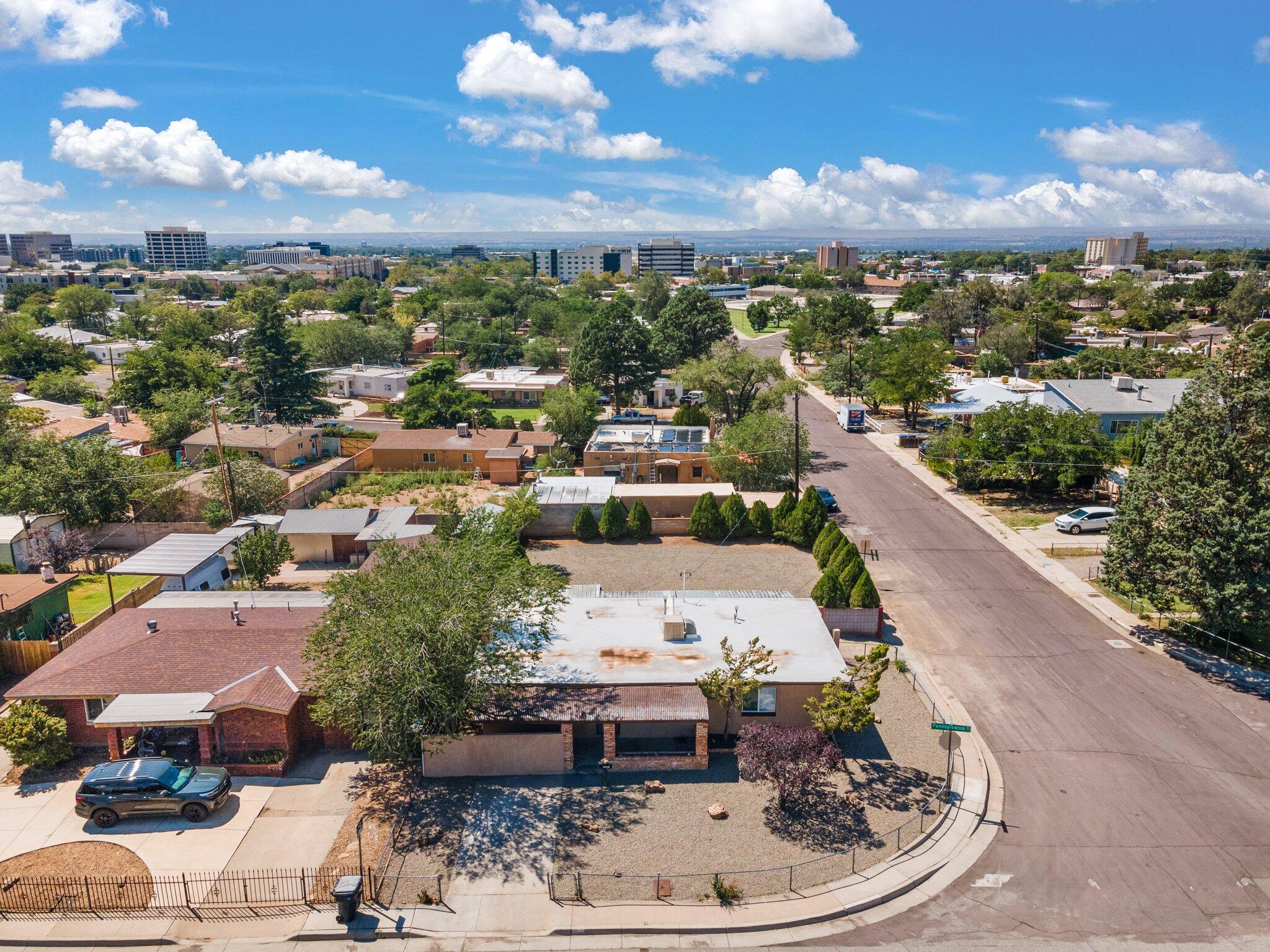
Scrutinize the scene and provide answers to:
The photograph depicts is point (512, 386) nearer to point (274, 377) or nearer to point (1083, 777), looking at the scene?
point (274, 377)

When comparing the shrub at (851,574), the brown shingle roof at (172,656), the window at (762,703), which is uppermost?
the shrub at (851,574)

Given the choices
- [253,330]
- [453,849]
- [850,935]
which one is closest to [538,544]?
[453,849]

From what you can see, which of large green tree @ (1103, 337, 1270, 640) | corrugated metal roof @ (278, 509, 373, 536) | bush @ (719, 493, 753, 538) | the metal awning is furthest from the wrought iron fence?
corrugated metal roof @ (278, 509, 373, 536)

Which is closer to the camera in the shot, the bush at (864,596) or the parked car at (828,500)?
the bush at (864,596)

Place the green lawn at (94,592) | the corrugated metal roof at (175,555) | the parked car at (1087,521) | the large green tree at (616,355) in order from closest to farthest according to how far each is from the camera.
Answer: the corrugated metal roof at (175,555)
the green lawn at (94,592)
the parked car at (1087,521)
the large green tree at (616,355)

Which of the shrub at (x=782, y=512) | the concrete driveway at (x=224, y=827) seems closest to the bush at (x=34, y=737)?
the concrete driveway at (x=224, y=827)

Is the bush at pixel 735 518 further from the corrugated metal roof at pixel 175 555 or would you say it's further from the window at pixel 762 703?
the corrugated metal roof at pixel 175 555
